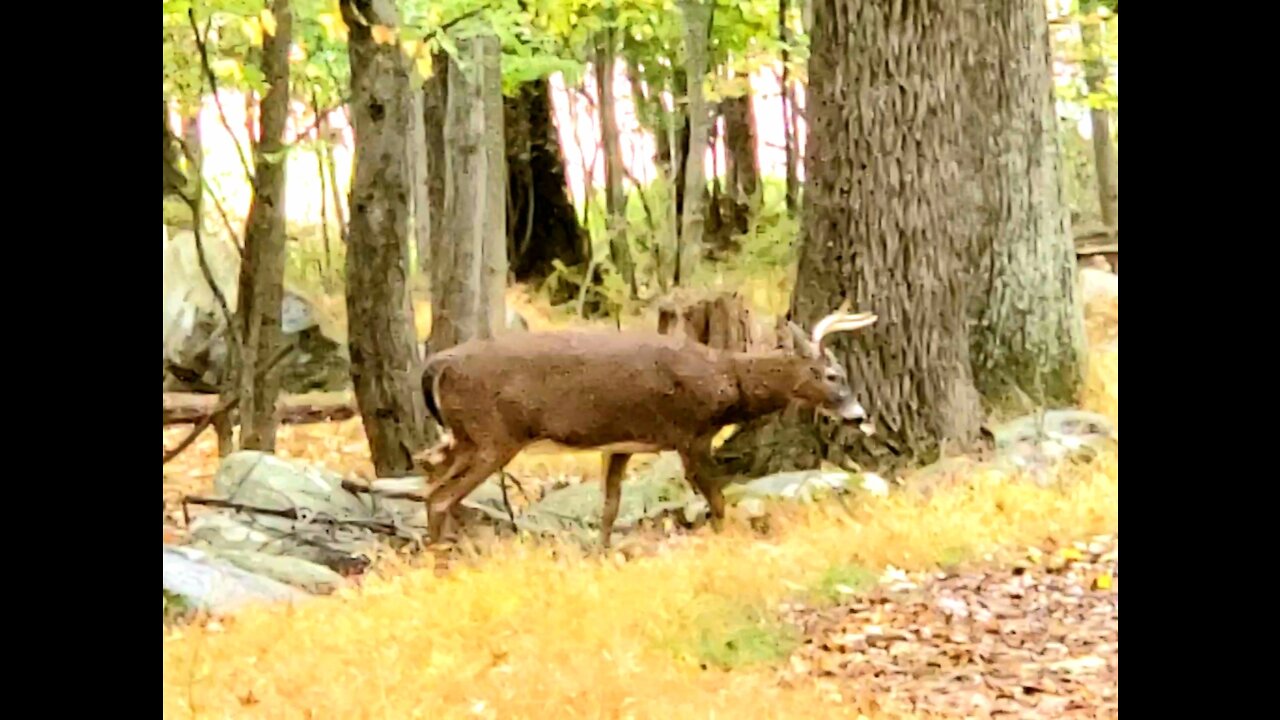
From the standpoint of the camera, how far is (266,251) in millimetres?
2109

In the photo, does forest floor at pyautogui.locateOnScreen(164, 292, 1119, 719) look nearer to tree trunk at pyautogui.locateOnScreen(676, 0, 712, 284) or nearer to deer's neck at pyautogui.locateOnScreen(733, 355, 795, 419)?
deer's neck at pyautogui.locateOnScreen(733, 355, 795, 419)

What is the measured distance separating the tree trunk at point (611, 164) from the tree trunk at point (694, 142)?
0.09 m

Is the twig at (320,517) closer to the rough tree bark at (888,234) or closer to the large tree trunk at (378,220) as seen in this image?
the large tree trunk at (378,220)

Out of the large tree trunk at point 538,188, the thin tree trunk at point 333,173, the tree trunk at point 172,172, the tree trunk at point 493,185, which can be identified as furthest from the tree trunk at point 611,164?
the tree trunk at point 172,172

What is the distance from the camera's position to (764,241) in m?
2.23

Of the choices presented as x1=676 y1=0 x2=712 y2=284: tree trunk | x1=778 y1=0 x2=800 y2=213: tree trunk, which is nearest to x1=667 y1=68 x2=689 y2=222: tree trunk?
A: x1=676 y1=0 x2=712 y2=284: tree trunk

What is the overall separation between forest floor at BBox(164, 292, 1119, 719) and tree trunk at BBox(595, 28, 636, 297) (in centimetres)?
36

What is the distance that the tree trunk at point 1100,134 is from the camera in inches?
72.5

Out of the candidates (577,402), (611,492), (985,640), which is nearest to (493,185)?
(577,402)

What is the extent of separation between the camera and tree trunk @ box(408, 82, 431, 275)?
2.29m

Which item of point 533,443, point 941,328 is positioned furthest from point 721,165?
point 533,443
